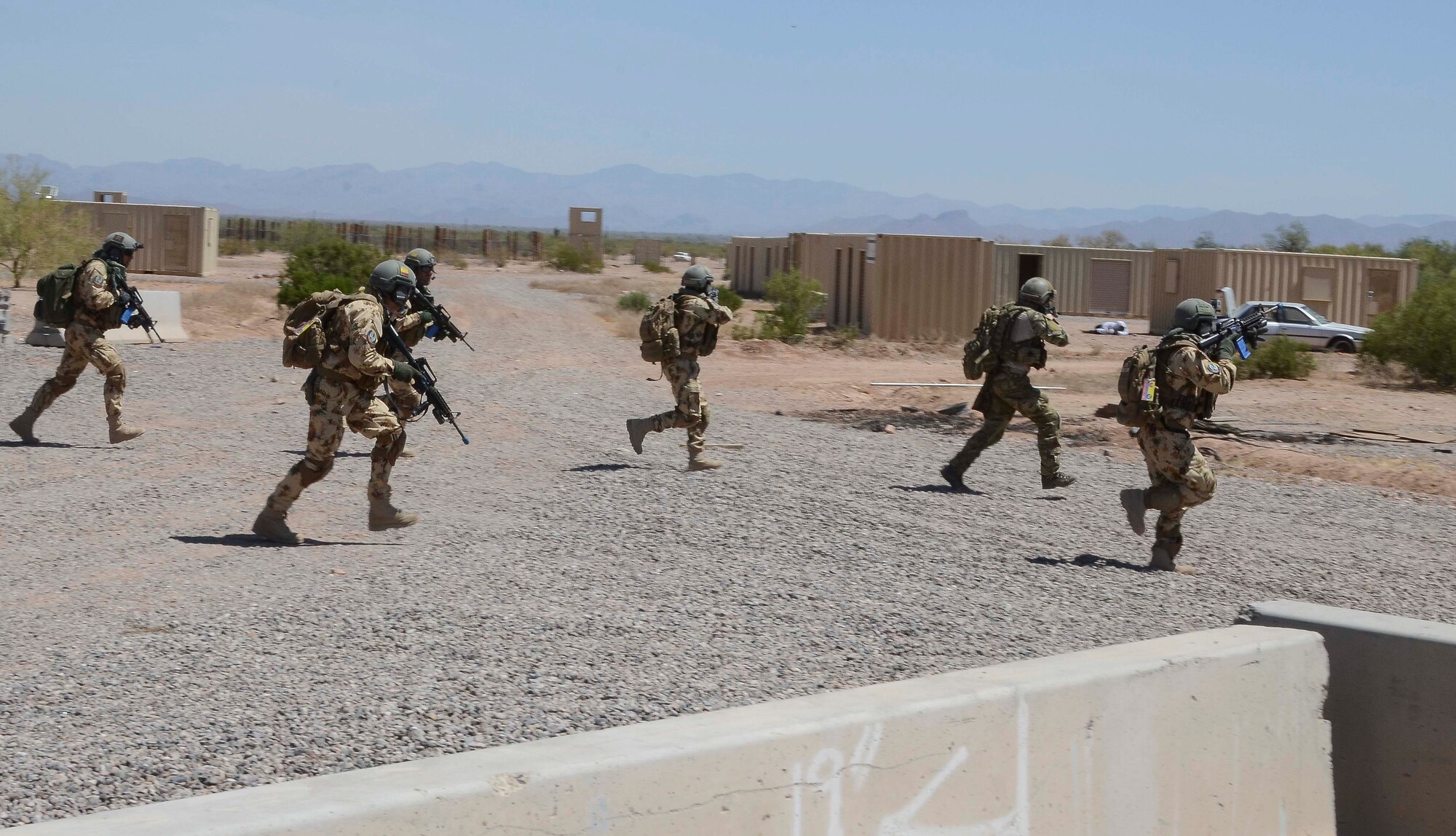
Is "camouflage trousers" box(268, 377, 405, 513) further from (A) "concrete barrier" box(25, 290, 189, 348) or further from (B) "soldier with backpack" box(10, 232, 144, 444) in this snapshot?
(A) "concrete barrier" box(25, 290, 189, 348)

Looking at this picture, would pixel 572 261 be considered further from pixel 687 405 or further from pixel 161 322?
pixel 687 405

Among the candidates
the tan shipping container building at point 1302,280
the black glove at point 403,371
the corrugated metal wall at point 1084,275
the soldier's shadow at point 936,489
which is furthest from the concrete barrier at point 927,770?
the corrugated metal wall at point 1084,275

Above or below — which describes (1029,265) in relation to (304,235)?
below

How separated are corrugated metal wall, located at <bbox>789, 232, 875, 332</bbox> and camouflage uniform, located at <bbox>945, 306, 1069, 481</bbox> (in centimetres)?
1606

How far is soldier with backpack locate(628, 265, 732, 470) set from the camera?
10758 millimetres

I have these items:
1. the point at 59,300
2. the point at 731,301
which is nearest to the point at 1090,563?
the point at 59,300

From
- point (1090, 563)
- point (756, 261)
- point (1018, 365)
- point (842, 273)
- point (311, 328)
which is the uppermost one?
point (756, 261)

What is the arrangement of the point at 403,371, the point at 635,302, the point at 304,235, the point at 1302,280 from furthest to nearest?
1. the point at 304,235
2. the point at 635,302
3. the point at 1302,280
4. the point at 403,371

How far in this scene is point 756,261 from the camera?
148ft

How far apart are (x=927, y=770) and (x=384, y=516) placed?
5411mm

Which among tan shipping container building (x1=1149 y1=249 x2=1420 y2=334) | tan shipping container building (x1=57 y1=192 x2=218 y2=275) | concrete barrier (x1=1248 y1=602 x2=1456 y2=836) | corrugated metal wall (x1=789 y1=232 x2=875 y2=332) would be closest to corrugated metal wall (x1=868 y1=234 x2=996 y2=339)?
corrugated metal wall (x1=789 y1=232 x2=875 y2=332)

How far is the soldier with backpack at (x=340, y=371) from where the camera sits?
7.47 m

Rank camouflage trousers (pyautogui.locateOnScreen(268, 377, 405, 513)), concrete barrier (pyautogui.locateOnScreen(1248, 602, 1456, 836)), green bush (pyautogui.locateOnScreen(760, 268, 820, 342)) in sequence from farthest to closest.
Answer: green bush (pyautogui.locateOnScreen(760, 268, 820, 342)) < camouflage trousers (pyautogui.locateOnScreen(268, 377, 405, 513)) < concrete barrier (pyautogui.locateOnScreen(1248, 602, 1456, 836))

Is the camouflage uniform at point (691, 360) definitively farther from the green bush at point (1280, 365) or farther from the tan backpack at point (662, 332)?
the green bush at point (1280, 365)
